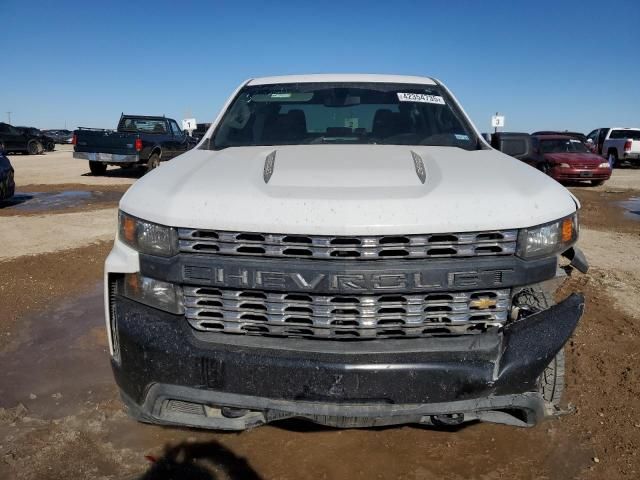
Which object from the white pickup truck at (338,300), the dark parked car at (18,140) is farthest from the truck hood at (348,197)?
the dark parked car at (18,140)

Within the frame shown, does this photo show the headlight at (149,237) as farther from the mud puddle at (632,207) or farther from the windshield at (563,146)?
the windshield at (563,146)

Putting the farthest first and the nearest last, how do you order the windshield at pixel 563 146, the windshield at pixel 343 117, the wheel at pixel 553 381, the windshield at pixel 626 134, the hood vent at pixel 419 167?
the windshield at pixel 626 134 → the windshield at pixel 563 146 → the windshield at pixel 343 117 → the wheel at pixel 553 381 → the hood vent at pixel 419 167

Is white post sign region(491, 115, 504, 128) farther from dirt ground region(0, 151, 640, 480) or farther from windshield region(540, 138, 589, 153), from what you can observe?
dirt ground region(0, 151, 640, 480)

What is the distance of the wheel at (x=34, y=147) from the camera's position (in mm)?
30112

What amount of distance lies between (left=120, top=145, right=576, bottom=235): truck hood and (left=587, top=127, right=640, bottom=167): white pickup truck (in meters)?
22.8

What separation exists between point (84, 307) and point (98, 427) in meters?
2.24

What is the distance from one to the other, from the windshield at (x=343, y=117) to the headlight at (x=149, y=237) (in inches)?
50.9

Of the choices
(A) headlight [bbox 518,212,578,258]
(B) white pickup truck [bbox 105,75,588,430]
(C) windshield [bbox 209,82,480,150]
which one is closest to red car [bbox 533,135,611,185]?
(C) windshield [bbox 209,82,480,150]

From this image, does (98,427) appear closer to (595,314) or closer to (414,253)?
(414,253)

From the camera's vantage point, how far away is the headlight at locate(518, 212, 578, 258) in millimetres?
2305

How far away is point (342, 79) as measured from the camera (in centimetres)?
429

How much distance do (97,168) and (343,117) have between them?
51.4ft

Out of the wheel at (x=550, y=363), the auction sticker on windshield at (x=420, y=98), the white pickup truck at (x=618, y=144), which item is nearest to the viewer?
the wheel at (x=550, y=363)

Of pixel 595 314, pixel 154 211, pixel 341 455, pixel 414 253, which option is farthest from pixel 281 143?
pixel 595 314
